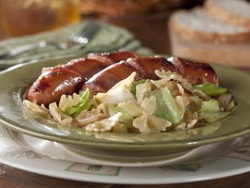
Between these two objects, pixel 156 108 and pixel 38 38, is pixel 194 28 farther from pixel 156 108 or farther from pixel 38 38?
pixel 156 108

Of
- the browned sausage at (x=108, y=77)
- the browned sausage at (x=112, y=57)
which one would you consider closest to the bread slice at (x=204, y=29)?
the browned sausage at (x=112, y=57)

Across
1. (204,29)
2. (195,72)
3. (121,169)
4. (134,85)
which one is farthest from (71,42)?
(121,169)

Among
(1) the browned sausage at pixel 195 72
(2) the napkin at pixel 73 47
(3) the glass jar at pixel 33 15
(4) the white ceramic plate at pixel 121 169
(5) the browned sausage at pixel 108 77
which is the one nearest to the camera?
(4) the white ceramic plate at pixel 121 169

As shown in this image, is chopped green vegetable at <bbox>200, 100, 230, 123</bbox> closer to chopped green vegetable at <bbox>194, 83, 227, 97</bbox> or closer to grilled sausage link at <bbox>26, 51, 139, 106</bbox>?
chopped green vegetable at <bbox>194, 83, 227, 97</bbox>

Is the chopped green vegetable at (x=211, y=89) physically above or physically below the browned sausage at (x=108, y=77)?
below

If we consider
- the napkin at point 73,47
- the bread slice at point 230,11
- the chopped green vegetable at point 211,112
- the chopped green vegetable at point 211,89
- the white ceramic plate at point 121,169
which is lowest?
the bread slice at point 230,11

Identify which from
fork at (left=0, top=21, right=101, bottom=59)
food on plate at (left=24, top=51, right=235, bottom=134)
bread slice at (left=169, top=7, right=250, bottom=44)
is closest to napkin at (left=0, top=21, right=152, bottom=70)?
fork at (left=0, top=21, right=101, bottom=59)

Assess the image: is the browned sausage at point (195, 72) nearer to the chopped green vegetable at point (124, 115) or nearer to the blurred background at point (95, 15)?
the chopped green vegetable at point (124, 115)

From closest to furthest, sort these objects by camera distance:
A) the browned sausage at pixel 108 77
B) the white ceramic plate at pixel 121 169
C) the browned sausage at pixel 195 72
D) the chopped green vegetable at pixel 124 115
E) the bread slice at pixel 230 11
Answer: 1. the white ceramic plate at pixel 121 169
2. the chopped green vegetable at pixel 124 115
3. the browned sausage at pixel 108 77
4. the browned sausage at pixel 195 72
5. the bread slice at pixel 230 11
